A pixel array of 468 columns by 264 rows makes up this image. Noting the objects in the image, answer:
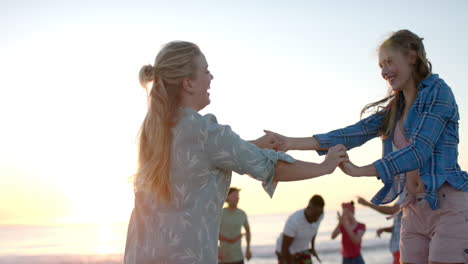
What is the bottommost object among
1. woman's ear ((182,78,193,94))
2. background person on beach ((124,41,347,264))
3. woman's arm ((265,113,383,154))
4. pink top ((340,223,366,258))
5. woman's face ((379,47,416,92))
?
pink top ((340,223,366,258))

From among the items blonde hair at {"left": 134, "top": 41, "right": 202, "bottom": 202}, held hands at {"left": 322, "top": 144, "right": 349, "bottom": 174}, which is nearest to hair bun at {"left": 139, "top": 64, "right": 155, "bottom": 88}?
blonde hair at {"left": 134, "top": 41, "right": 202, "bottom": 202}

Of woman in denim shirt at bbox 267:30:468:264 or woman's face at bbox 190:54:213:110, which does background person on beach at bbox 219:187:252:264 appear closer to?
woman in denim shirt at bbox 267:30:468:264

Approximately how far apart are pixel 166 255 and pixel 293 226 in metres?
8.26

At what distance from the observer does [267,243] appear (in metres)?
31.3

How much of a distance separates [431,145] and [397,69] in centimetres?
56

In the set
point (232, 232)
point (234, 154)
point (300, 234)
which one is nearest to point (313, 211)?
point (300, 234)

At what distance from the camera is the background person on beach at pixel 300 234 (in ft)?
36.4

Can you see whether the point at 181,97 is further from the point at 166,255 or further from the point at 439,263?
the point at 439,263

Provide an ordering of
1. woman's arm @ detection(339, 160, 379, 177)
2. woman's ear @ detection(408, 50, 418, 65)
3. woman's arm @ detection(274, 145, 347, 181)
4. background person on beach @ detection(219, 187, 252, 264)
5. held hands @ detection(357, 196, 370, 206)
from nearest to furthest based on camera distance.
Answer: woman's arm @ detection(274, 145, 347, 181), woman's arm @ detection(339, 160, 379, 177), woman's ear @ detection(408, 50, 418, 65), held hands @ detection(357, 196, 370, 206), background person on beach @ detection(219, 187, 252, 264)

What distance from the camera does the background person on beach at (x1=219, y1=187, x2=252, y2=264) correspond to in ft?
35.3

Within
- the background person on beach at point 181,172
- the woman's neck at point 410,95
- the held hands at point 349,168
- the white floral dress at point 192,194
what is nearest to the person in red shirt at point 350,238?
the woman's neck at point 410,95

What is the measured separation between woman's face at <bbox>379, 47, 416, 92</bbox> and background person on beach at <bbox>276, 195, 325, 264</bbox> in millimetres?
7533

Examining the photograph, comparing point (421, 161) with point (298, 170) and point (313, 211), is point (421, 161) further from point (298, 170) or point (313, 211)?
point (313, 211)

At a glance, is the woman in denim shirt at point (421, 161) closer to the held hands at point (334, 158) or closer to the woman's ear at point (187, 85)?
the held hands at point (334, 158)
